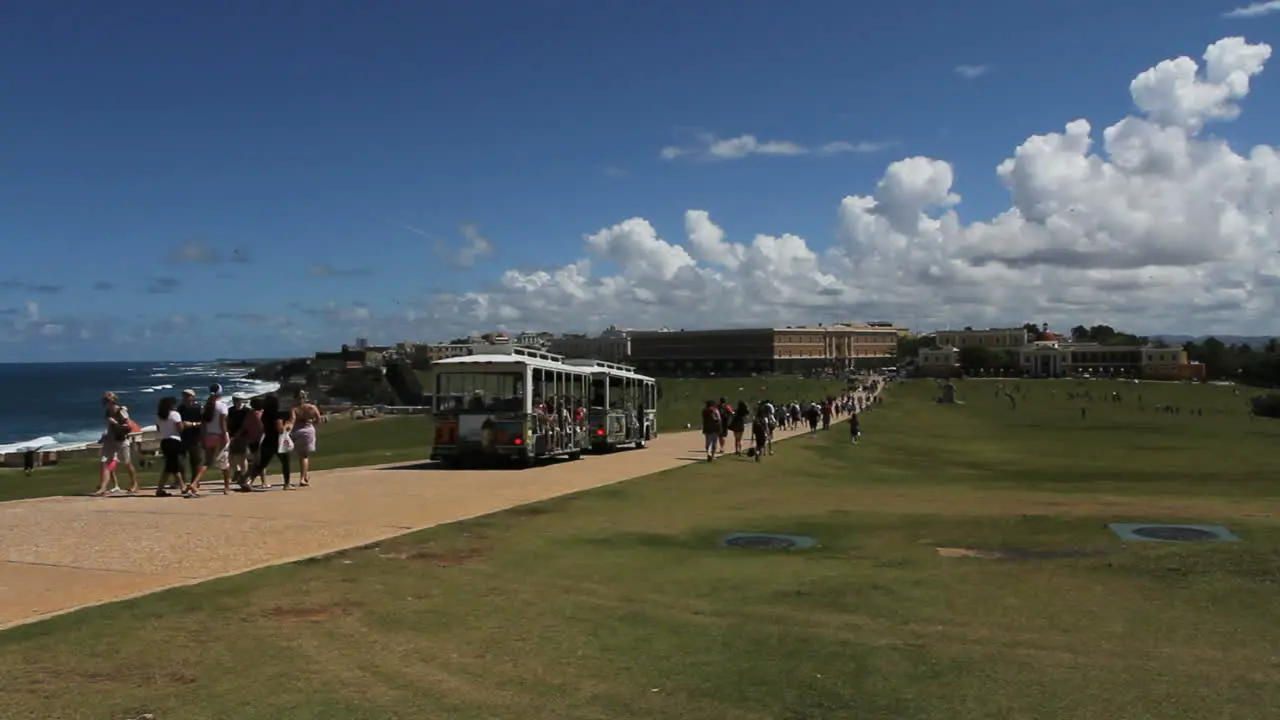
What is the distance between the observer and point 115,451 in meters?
15.5

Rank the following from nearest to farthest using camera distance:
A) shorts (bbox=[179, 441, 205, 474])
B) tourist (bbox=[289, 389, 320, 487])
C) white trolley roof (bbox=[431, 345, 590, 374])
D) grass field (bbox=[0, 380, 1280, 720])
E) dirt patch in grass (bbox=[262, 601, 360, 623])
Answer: grass field (bbox=[0, 380, 1280, 720]) < dirt patch in grass (bbox=[262, 601, 360, 623]) < shorts (bbox=[179, 441, 205, 474]) < tourist (bbox=[289, 389, 320, 487]) < white trolley roof (bbox=[431, 345, 590, 374])

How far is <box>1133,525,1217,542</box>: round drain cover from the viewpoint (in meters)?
11.9

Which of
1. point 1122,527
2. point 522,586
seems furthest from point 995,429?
point 522,586

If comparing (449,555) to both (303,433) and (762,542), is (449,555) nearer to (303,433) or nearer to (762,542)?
(762,542)

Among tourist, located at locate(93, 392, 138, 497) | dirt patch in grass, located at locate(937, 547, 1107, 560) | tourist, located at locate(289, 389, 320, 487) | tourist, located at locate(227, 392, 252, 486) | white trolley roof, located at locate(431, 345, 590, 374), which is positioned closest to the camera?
dirt patch in grass, located at locate(937, 547, 1107, 560)

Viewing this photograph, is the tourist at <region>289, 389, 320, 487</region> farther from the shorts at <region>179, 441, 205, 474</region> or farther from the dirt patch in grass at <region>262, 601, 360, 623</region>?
the dirt patch in grass at <region>262, 601, 360, 623</region>

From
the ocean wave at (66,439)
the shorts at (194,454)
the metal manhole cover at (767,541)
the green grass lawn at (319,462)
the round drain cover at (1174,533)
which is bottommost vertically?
the ocean wave at (66,439)

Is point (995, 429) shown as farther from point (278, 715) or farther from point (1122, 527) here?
point (278, 715)

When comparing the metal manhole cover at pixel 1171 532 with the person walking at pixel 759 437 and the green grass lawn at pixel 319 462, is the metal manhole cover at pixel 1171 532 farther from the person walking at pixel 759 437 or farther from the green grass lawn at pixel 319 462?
the green grass lawn at pixel 319 462

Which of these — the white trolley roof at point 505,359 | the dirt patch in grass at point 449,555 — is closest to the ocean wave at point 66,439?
the white trolley roof at point 505,359

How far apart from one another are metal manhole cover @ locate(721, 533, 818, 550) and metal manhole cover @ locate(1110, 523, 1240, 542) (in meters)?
3.58


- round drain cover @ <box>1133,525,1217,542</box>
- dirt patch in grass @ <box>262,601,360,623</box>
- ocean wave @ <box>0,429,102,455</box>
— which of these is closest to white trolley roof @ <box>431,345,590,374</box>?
round drain cover @ <box>1133,525,1217,542</box>

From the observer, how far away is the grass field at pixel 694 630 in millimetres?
5812

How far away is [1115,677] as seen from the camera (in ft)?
20.8
